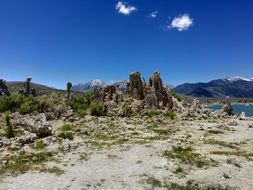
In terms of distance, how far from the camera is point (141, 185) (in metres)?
33.5

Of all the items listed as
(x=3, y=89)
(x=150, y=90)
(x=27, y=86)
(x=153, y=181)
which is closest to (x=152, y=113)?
(x=150, y=90)

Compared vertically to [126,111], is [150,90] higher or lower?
higher

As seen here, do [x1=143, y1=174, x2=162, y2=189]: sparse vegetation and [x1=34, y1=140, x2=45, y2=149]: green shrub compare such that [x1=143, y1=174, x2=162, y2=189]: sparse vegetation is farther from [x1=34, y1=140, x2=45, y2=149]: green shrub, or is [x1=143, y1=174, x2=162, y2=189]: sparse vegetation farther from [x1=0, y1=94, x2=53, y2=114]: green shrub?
[x1=0, y1=94, x2=53, y2=114]: green shrub

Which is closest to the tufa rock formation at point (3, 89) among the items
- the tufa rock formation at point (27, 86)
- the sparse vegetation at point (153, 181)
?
the tufa rock formation at point (27, 86)

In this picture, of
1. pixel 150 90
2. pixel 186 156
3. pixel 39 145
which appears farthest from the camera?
pixel 150 90

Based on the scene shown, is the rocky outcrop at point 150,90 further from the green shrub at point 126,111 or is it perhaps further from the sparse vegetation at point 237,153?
the sparse vegetation at point 237,153

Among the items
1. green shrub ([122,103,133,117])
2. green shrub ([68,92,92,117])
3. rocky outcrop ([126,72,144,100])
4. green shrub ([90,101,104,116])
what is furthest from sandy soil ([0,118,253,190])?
rocky outcrop ([126,72,144,100])

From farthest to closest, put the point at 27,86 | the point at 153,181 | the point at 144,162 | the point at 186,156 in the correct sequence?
the point at 27,86, the point at 186,156, the point at 144,162, the point at 153,181

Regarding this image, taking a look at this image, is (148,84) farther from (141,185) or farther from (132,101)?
(141,185)

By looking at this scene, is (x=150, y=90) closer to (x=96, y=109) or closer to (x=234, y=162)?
(x=96, y=109)

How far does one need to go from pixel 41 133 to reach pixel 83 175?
2435 cm

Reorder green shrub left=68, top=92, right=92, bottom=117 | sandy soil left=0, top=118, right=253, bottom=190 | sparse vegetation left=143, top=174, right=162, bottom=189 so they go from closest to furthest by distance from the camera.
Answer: sparse vegetation left=143, top=174, right=162, bottom=189 < sandy soil left=0, top=118, right=253, bottom=190 < green shrub left=68, top=92, right=92, bottom=117

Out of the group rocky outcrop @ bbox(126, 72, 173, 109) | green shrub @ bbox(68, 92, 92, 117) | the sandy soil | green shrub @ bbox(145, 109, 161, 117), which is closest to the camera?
the sandy soil

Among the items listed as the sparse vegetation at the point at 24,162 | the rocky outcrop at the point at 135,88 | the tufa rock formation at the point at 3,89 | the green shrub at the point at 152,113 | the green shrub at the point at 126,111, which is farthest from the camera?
the tufa rock formation at the point at 3,89
